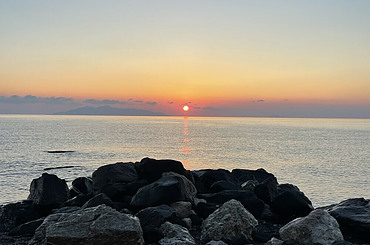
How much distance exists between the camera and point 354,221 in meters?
12.6

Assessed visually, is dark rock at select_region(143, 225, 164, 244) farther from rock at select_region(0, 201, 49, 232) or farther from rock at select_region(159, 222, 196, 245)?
rock at select_region(0, 201, 49, 232)

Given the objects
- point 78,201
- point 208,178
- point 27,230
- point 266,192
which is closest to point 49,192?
point 78,201

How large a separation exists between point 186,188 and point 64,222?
5.38 m

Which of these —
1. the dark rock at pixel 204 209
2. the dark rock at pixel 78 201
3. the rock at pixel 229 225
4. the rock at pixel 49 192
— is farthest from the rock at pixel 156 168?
the rock at pixel 229 225

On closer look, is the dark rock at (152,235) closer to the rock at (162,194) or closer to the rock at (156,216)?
the rock at (156,216)

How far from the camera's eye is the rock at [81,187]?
746 inches

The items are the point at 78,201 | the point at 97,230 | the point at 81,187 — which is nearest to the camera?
the point at 97,230

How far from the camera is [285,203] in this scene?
14.7 metres

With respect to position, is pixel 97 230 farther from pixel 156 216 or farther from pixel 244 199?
pixel 244 199

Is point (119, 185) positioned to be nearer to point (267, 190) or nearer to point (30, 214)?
point (30, 214)

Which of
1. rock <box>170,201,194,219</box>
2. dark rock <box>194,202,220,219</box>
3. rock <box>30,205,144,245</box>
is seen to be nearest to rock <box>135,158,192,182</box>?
dark rock <box>194,202,220,219</box>

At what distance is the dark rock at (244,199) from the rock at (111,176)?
3.15 meters

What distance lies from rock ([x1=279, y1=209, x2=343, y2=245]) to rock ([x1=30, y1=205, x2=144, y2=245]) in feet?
13.0

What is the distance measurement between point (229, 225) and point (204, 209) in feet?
8.38
